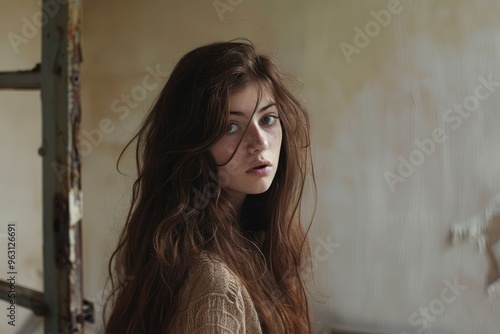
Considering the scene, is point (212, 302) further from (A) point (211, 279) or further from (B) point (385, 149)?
(B) point (385, 149)

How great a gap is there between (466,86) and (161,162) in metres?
1.06

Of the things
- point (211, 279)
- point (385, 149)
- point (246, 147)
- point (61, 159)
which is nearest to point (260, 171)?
point (246, 147)

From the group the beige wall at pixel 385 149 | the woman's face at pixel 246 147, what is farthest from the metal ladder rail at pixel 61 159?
the beige wall at pixel 385 149

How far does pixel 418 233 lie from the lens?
178cm

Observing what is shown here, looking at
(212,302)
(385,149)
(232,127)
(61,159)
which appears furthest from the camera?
(385,149)

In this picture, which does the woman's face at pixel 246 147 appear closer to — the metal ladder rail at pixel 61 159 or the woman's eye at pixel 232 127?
the woman's eye at pixel 232 127

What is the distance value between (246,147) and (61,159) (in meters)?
0.41

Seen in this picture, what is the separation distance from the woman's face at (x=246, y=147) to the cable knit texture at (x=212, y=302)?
7.3 inches

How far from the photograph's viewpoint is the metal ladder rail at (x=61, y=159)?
29.0 inches

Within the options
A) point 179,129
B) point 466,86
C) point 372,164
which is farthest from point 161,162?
point 466,86

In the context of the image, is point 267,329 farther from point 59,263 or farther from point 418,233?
point 418,233

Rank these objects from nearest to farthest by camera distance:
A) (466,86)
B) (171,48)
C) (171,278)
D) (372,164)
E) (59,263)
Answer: (59,263)
(171,278)
(466,86)
(372,164)
(171,48)

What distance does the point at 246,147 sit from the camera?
1.07m

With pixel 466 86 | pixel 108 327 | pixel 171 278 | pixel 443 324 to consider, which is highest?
pixel 466 86
